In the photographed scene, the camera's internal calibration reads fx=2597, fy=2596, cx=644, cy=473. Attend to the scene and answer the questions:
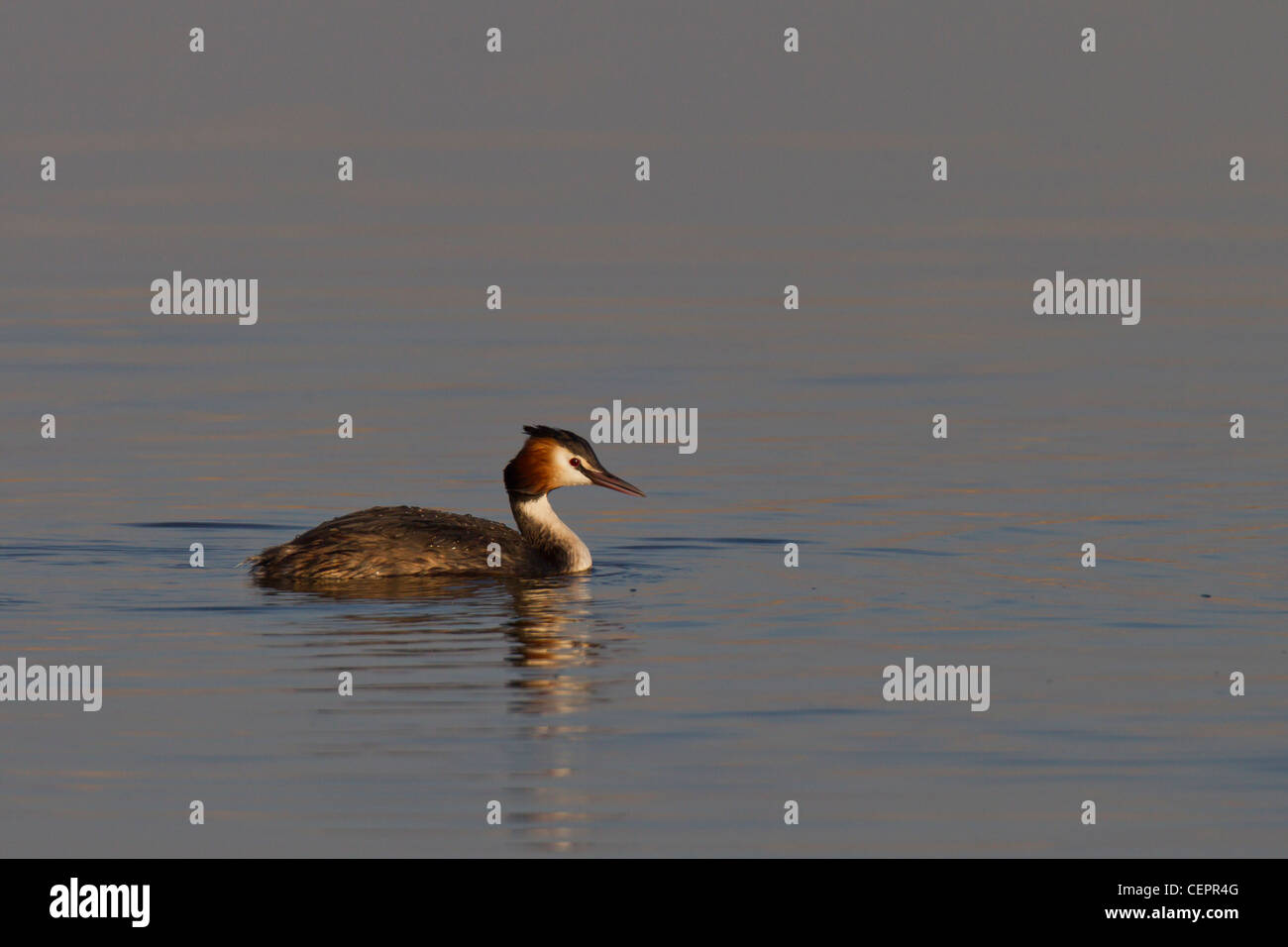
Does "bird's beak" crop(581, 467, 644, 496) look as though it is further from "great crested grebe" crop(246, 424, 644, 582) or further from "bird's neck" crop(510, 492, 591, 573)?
"bird's neck" crop(510, 492, 591, 573)

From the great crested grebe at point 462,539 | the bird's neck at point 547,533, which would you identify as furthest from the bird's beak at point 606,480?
the bird's neck at point 547,533

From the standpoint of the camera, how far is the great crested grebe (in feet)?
57.2

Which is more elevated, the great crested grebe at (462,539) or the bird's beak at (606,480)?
the bird's beak at (606,480)

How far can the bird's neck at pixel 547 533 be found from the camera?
1822 centimetres

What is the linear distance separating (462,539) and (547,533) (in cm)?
81

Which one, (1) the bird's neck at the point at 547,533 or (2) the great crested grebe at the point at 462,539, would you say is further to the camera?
(1) the bird's neck at the point at 547,533

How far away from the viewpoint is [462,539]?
58.7 ft

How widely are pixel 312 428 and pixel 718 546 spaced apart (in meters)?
5.34

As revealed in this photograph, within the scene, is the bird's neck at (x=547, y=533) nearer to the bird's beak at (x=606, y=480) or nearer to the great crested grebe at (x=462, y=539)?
the great crested grebe at (x=462, y=539)

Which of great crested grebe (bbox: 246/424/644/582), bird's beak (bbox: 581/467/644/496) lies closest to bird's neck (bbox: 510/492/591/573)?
great crested grebe (bbox: 246/424/644/582)

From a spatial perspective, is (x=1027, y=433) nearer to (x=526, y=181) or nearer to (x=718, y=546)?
(x=718, y=546)

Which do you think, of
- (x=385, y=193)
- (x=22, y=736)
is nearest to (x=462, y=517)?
(x=22, y=736)

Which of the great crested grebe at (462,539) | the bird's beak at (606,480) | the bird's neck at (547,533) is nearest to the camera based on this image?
the great crested grebe at (462,539)

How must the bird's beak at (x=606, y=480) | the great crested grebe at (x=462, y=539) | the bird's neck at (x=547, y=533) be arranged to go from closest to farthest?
the great crested grebe at (x=462, y=539)
the bird's neck at (x=547, y=533)
the bird's beak at (x=606, y=480)
